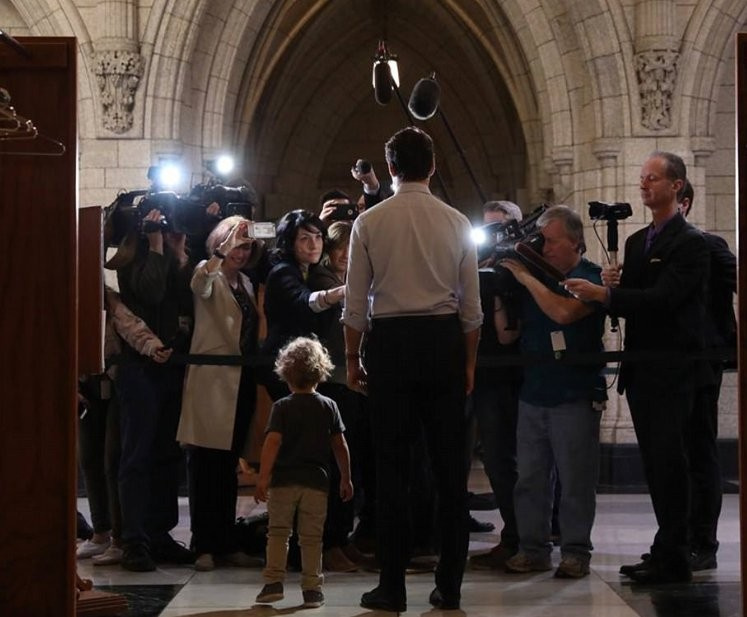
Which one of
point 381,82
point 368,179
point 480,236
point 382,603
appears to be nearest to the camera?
point 382,603

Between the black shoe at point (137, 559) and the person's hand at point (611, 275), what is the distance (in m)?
2.10

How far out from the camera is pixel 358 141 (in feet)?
84.3

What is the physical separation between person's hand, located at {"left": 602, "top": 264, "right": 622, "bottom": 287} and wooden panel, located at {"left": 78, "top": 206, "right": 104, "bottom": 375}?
2.07 m

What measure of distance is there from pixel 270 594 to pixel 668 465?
1.54 metres

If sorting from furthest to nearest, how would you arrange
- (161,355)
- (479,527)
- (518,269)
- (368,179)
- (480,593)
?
1. (479,527)
2. (368,179)
3. (161,355)
4. (518,269)
5. (480,593)

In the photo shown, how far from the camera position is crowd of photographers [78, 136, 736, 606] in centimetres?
581

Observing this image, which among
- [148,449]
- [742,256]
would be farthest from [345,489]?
[742,256]

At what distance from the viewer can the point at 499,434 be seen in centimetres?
635

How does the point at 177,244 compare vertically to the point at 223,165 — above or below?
below

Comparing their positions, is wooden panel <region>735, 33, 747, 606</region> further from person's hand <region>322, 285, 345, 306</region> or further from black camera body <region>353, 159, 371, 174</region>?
black camera body <region>353, 159, 371, 174</region>

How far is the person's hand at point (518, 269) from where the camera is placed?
594cm

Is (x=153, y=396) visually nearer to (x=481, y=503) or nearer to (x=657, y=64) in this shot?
(x=481, y=503)

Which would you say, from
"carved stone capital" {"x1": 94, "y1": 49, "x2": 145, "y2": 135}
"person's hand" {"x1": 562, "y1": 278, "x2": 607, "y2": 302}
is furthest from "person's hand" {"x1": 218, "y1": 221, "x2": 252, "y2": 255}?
"carved stone capital" {"x1": 94, "y1": 49, "x2": 145, "y2": 135}

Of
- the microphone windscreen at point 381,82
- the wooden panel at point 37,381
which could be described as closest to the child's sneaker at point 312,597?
the wooden panel at point 37,381
